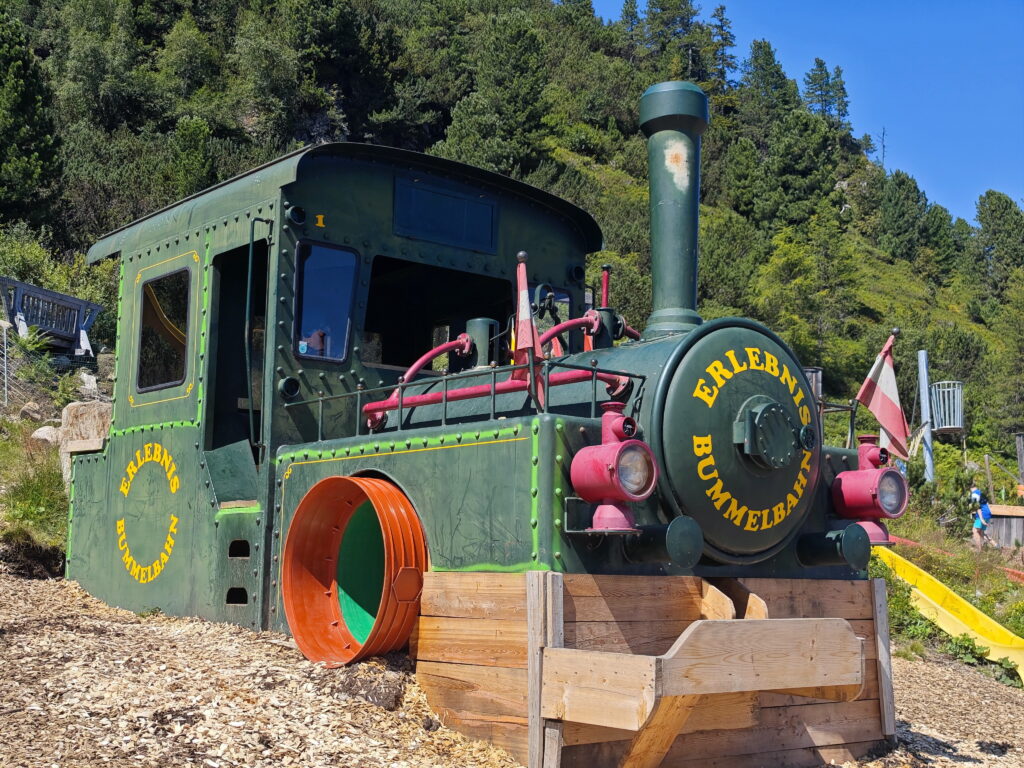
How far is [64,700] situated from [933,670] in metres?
7.45

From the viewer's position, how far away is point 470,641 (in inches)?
195

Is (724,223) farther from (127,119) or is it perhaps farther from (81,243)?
(81,243)

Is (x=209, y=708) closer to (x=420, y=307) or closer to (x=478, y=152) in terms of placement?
(x=420, y=307)

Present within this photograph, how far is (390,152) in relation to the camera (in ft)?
22.0

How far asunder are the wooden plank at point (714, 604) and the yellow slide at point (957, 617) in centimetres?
659

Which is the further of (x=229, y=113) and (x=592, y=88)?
(x=592, y=88)

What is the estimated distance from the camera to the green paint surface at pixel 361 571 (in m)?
6.04

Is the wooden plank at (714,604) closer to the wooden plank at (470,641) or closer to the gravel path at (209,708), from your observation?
the wooden plank at (470,641)

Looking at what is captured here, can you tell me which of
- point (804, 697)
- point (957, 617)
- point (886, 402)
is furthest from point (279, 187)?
point (957, 617)

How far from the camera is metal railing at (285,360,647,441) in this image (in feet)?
16.4

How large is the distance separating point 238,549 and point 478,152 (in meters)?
42.7

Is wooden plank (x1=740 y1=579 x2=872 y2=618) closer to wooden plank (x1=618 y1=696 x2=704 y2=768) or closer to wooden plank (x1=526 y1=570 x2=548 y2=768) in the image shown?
wooden plank (x1=618 y1=696 x2=704 y2=768)

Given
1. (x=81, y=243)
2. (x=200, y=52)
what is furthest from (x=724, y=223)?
(x=81, y=243)

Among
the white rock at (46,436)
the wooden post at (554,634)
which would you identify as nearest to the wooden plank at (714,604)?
the wooden post at (554,634)
